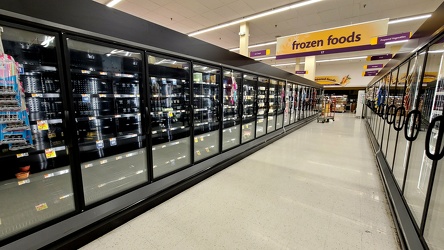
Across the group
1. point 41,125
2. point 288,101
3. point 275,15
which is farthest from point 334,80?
point 41,125

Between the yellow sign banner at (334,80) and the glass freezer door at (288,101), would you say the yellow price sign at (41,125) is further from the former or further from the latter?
the yellow sign banner at (334,80)

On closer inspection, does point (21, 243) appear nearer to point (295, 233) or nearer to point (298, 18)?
point (295, 233)

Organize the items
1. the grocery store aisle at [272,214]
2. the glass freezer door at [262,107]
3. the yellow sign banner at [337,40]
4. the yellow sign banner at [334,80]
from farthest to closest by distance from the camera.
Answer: the yellow sign banner at [334,80] → the glass freezer door at [262,107] → the yellow sign banner at [337,40] → the grocery store aisle at [272,214]

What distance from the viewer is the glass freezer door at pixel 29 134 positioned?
1.50m

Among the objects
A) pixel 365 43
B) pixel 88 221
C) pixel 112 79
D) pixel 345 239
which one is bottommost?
pixel 345 239

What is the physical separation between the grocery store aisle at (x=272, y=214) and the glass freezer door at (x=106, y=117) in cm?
66

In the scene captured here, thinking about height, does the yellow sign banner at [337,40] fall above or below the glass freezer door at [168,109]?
above

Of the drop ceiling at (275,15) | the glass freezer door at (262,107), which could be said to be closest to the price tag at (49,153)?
the glass freezer door at (262,107)

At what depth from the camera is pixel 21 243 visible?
4.94 ft

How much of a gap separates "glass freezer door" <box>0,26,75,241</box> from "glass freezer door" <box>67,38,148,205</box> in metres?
0.28

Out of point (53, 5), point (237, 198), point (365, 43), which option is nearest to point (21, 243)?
point (53, 5)

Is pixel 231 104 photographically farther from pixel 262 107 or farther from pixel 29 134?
pixel 29 134

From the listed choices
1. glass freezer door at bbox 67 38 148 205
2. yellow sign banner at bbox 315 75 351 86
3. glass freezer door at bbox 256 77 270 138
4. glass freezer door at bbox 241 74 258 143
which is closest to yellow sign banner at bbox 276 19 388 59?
glass freezer door at bbox 256 77 270 138

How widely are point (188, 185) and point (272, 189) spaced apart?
134cm
